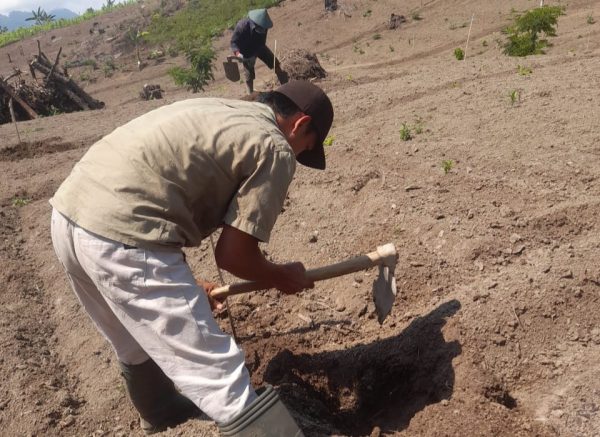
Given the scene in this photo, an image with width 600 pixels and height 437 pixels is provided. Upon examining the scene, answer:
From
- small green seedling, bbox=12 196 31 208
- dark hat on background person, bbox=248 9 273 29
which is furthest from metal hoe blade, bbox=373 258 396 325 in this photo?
dark hat on background person, bbox=248 9 273 29

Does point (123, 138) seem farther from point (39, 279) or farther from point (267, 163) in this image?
point (39, 279)

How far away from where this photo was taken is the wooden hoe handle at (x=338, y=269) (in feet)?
9.23

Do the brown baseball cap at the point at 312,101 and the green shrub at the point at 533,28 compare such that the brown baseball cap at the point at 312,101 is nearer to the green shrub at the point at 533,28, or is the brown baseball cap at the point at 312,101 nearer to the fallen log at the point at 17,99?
the green shrub at the point at 533,28

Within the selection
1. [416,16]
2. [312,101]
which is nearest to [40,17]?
[416,16]

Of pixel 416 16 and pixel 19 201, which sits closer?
pixel 19 201

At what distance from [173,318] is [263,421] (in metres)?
0.48

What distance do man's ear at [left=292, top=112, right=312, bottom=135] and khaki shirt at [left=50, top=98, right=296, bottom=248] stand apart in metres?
0.14

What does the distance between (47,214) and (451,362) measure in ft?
14.5

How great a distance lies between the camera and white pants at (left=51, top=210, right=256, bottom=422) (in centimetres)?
204

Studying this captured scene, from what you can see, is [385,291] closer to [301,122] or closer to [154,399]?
[301,122]

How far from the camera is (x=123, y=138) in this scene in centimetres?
212

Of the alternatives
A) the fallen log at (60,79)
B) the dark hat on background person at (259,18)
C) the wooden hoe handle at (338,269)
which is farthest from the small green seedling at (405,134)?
the fallen log at (60,79)

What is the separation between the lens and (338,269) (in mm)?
2855

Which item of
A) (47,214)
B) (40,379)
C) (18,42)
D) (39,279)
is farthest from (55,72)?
A: (18,42)
